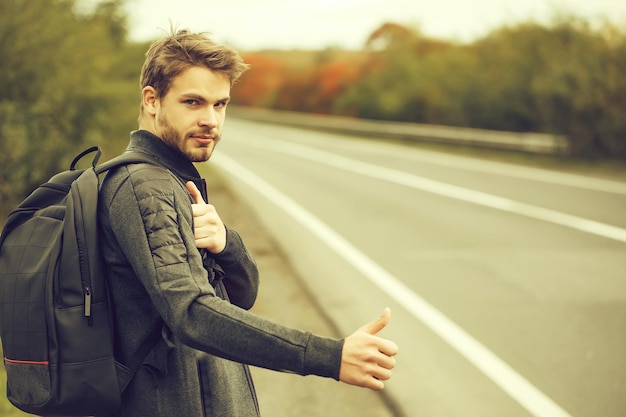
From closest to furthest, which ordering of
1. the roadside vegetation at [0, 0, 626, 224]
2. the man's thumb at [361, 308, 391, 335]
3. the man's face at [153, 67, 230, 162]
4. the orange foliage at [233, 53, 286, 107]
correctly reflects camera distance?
1. the man's thumb at [361, 308, 391, 335]
2. the man's face at [153, 67, 230, 162]
3. the roadside vegetation at [0, 0, 626, 224]
4. the orange foliage at [233, 53, 286, 107]

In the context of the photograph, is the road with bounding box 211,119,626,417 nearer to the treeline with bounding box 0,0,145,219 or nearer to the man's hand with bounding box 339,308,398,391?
the man's hand with bounding box 339,308,398,391

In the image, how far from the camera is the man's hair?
1.88 m

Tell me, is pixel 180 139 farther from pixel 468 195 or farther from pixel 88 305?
pixel 468 195

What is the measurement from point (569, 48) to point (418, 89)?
1178 cm

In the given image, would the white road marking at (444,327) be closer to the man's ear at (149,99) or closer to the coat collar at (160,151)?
the coat collar at (160,151)

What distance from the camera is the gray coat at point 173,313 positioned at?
5.62ft

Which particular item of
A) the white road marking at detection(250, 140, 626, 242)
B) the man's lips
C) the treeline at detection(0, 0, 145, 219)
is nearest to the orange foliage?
the white road marking at detection(250, 140, 626, 242)

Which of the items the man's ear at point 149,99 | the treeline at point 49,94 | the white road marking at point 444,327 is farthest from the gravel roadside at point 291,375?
the treeline at point 49,94

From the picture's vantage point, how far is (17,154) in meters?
9.14

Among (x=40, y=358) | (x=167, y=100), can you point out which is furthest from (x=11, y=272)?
(x=167, y=100)

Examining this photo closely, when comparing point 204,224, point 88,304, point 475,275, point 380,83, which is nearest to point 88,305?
point 88,304

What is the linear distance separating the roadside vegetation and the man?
114 cm

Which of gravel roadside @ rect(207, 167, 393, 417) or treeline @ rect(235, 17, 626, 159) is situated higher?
treeline @ rect(235, 17, 626, 159)

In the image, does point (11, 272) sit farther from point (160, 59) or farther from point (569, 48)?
point (569, 48)
